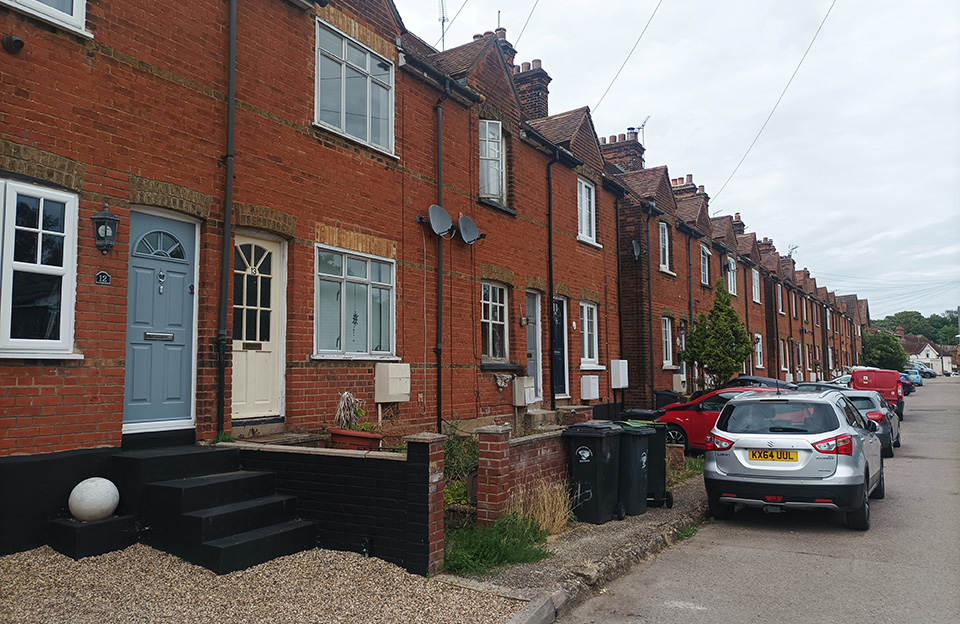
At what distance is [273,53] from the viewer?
9008 mm

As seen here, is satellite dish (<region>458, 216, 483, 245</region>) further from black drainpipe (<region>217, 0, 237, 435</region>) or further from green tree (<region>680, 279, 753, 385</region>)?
green tree (<region>680, 279, 753, 385</region>)

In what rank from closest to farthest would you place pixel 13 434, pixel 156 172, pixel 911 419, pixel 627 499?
pixel 13 434
pixel 156 172
pixel 627 499
pixel 911 419

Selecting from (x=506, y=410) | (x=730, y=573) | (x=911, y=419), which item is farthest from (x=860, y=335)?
(x=730, y=573)

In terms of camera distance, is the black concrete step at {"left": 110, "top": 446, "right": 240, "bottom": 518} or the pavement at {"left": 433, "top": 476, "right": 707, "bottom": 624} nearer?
the pavement at {"left": 433, "top": 476, "right": 707, "bottom": 624}

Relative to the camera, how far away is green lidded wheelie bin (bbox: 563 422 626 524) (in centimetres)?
848

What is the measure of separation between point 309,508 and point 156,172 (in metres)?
3.85

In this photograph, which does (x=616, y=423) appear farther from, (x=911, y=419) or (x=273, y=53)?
(x=911, y=419)

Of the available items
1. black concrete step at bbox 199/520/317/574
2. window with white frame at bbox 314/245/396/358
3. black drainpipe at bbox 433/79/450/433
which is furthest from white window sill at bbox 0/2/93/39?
black drainpipe at bbox 433/79/450/433

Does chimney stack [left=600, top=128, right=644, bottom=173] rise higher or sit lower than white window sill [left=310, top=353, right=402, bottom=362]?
higher

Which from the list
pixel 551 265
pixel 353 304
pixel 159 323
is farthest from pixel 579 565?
pixel 551 265

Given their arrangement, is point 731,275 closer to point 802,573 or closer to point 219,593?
point 802,573

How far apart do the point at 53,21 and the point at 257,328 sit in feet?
12.5

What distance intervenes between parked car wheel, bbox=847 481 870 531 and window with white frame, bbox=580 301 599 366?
28.8ft

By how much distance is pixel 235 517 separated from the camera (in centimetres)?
618
